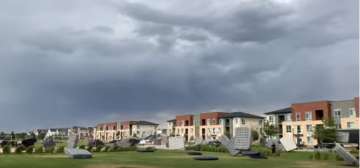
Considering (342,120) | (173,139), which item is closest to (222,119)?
(342,120)

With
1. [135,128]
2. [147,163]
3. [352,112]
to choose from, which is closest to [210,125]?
[135,128]

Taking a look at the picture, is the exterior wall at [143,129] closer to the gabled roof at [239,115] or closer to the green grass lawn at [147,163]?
the gabled roof at [239,115]

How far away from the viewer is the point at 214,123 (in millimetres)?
147500

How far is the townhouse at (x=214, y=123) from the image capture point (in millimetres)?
142125

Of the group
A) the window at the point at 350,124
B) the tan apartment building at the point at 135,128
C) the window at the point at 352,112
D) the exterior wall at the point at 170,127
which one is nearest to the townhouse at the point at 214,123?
the exterior wall at the point at 170,127

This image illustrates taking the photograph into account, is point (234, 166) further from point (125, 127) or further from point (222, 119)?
point (125, 127)

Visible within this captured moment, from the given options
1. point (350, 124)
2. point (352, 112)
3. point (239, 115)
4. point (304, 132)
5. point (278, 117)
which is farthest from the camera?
point (239, 115)

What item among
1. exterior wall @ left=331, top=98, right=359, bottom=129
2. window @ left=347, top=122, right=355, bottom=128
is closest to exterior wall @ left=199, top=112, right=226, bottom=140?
exterior wall @ left=331, top=98, right=359, bottom=129

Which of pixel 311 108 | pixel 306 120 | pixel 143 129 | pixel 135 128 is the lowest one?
pixel 143 129

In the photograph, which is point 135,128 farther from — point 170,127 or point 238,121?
point 238,121

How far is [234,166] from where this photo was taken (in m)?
26.9

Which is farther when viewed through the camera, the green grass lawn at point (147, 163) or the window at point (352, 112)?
the window at point (352, 112)

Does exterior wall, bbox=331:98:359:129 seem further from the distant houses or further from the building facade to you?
the building facade

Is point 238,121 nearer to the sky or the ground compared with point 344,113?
nearer to the ground
